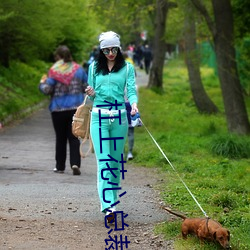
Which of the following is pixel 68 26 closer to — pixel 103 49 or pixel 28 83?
pixel 28 83

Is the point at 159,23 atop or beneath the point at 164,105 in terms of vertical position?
atop

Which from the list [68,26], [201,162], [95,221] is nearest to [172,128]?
[201,162]

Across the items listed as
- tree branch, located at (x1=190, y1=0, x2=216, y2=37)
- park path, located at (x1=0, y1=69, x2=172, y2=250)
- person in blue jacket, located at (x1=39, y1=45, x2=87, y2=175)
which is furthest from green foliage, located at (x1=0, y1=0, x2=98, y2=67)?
park path, located at (x1=0, y1=69, x2=172, y2=250)

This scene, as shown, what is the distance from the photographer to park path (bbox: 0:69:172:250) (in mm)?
6801

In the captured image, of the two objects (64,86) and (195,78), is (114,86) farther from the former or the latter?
(195,78)

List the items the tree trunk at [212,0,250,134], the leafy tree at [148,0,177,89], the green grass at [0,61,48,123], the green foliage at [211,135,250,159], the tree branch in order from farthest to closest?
1. the leafy tree at [148,0,177,89]
2. the green grass at [0,61,48,123]
3. the tree branch
4. the tree trunk at [212,0,250,134]
5. the green foliage at [211,135,250,159]

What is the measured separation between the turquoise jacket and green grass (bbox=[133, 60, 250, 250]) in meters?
1.32

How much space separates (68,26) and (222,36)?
13640 mm

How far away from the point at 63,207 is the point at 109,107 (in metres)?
1.48

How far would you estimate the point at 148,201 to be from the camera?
8805 millimetres

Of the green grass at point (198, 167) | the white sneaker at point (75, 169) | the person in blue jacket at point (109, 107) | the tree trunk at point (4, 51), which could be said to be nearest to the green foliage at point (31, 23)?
the tree trunk at point (4, 51)

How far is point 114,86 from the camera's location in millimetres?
7434

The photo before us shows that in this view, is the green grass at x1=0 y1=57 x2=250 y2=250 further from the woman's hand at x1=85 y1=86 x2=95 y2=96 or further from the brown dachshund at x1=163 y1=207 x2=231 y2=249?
the woman's hand at x1=85 y1=86 x2=95 y2=96

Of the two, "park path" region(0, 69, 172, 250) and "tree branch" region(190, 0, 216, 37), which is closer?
"park path" region(0, 69, 172, 250)
